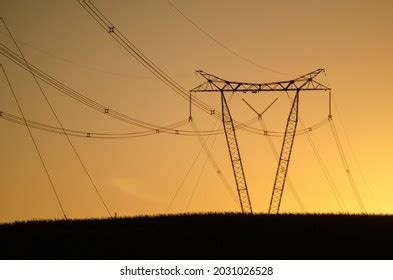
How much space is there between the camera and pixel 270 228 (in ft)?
124

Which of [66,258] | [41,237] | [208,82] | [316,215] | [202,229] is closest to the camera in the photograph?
[66,258]

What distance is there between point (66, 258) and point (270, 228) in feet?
42.2

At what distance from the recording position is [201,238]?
32.8 m

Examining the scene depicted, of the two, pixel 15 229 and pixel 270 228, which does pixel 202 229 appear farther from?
pixel 15 229

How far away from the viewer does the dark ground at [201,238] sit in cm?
2911

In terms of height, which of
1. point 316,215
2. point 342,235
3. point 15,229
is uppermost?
point 316,215

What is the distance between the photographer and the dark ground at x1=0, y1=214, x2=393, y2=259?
2911cm

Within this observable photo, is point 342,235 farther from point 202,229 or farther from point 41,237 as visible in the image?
point 41,237
